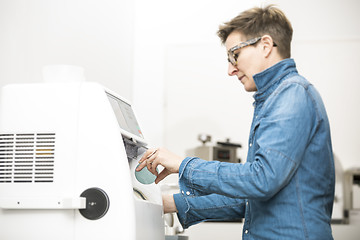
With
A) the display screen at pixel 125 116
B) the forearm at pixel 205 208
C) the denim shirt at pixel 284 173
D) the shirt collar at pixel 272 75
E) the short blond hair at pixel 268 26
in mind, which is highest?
the short blond hair at pixel 268 26

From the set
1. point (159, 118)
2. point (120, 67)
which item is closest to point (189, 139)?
point (159, 118)

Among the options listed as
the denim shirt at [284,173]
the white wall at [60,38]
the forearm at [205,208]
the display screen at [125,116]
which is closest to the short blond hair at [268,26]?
the denim shirt at [284,173]

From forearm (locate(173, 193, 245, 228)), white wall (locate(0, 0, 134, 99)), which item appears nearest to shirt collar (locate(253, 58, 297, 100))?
forearm (locate(173, 193, 245, 228))

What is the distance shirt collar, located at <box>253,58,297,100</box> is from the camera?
1.43 meters

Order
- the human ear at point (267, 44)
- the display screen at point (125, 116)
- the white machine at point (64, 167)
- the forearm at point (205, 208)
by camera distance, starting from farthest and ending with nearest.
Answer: the forearm at point (205, 208), the human ear at point (267, 44), the display screen at point (125, 116), the white machine at point (64, 167)

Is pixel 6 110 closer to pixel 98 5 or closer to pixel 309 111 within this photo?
pixel 309 111

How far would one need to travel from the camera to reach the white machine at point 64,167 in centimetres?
118

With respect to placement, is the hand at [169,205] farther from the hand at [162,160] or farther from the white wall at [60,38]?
the white wall at [60,38]

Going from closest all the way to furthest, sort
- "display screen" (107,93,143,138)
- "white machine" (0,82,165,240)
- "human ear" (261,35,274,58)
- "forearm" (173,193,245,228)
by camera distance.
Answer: "white machine" (0,82,165,240), "display screen" (107,93,143,138), "human ear" (261,35,274,58), "forearm" (173,193,245,228)

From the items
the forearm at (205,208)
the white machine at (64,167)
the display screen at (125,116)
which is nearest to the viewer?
the white machine at (64,167)

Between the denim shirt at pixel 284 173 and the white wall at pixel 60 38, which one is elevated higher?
the white wall at pixel 60 38

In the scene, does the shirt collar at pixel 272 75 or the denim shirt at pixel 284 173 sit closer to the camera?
the denim shirt at pixel 284 173

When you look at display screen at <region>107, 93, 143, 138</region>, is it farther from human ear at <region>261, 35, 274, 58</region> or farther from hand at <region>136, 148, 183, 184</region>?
human ear at <region>261, 35, 274, 58</region>

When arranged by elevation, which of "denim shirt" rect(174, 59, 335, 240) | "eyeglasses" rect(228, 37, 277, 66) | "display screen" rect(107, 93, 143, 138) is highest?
"eyeglasses" rect(228, 37, 277, 66)
